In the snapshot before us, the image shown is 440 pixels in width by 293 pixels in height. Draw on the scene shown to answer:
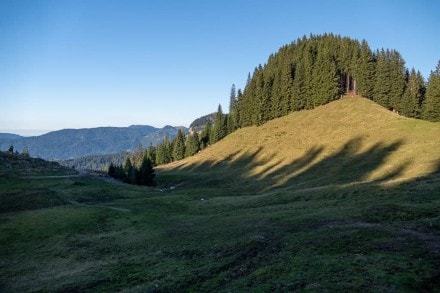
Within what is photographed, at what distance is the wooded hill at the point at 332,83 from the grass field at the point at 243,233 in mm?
42074

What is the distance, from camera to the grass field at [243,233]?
2152 centimetres

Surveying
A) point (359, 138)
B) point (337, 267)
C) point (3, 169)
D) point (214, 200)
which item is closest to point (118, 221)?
point (214, 200)

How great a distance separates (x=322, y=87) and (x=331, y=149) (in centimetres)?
4612

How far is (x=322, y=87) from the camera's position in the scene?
13412cm

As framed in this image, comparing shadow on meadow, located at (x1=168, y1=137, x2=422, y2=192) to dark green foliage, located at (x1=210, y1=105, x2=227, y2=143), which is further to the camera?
dark green foliage, located at (x1=210, y1=105, x2=227, y2=143)

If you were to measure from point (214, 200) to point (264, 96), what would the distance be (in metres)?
95.1

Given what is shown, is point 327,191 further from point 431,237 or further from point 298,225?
point 431,237

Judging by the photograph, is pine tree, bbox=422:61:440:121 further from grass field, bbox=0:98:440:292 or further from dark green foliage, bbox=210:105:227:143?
dark green foliage, bbox=210:105:227:143

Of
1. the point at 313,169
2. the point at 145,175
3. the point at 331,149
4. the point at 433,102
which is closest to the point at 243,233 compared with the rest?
the point at 313,169

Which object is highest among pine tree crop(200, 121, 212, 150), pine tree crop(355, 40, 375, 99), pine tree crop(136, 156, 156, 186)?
pine tree crop(355, 40, 375, 99)

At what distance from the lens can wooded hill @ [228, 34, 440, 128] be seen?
122 meters

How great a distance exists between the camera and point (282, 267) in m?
22.8

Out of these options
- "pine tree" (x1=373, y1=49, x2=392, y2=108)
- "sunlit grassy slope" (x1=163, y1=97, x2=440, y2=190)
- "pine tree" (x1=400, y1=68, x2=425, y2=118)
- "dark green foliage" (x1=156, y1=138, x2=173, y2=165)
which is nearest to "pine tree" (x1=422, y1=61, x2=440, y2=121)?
"sunlit grassy slope" (x1=163, y1=97, x2=440, y2=190)

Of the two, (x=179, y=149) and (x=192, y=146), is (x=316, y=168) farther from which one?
(x=179, y=149)
